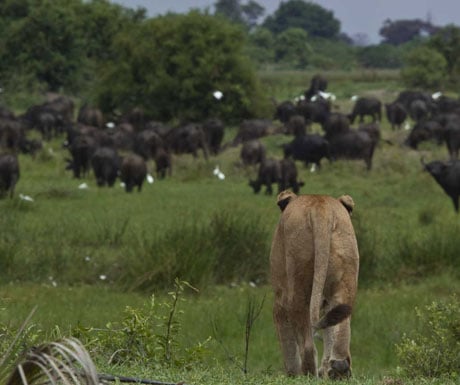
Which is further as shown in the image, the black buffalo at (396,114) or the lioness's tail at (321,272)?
the black buffalo at (396,114)

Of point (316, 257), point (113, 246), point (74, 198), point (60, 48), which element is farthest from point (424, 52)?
point (316, 257)

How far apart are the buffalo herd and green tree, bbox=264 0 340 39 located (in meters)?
78.6

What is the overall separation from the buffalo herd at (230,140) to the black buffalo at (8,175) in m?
0.02

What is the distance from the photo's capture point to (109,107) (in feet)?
154

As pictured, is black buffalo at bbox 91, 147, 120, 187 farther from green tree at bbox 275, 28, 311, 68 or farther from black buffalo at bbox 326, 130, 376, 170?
green tree at bbox 275, 28, 311, 68

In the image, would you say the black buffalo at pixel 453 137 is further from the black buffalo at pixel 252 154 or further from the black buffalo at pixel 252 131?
the black buffalo at pixel 252 131

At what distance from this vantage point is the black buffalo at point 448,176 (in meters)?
25.7

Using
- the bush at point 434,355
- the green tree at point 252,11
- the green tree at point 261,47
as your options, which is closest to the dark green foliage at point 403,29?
the green tree at point 252,11

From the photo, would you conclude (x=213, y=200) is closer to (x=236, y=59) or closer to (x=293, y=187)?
(x=293, y=187)

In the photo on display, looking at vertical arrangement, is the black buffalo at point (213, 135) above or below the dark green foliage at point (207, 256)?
below

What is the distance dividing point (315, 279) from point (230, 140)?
34698 mm

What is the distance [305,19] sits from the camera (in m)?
127

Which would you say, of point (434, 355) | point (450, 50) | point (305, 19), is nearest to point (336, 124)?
point (450, 50)

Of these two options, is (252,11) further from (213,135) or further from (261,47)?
(213,135)
